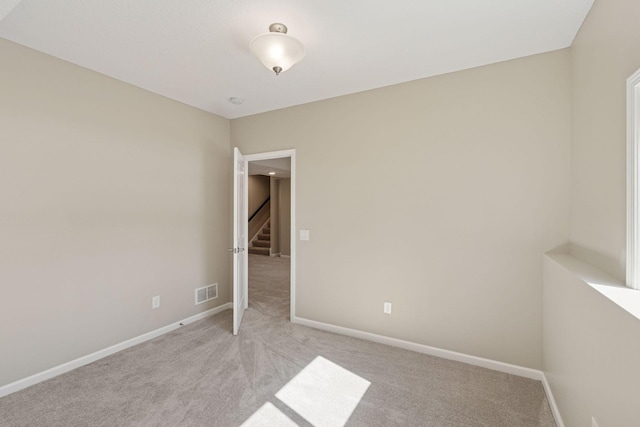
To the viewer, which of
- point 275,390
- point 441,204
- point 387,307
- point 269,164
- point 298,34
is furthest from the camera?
point 269,164

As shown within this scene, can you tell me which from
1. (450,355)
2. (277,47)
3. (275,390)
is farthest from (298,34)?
(450,355)

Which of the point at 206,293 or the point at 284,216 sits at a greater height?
the point at 284,216

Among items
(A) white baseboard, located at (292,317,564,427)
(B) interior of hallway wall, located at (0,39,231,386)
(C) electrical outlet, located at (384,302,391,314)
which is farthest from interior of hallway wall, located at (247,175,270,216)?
(C) electrical outlet, located at (384,302,391,314)

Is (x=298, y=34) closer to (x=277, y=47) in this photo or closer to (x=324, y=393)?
(x=277, y=47)

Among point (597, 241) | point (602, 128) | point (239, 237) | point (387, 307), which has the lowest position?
point (387, 307)

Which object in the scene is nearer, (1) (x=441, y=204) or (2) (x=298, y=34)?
(2) (x=298, y=34)

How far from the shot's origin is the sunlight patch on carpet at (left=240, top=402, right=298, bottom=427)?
1890 millimetres

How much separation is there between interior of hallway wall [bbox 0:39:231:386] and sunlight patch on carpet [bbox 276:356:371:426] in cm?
190

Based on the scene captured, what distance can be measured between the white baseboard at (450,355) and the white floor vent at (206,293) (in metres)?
1.24

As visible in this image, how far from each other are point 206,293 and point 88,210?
5.65 feet

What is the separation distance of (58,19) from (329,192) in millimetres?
2595

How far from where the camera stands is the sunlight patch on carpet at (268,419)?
1.89m

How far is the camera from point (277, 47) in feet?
6.44

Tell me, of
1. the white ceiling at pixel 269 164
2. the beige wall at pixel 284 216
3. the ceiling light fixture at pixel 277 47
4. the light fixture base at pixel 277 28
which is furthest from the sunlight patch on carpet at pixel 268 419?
the beige wall at pixel 284 216
